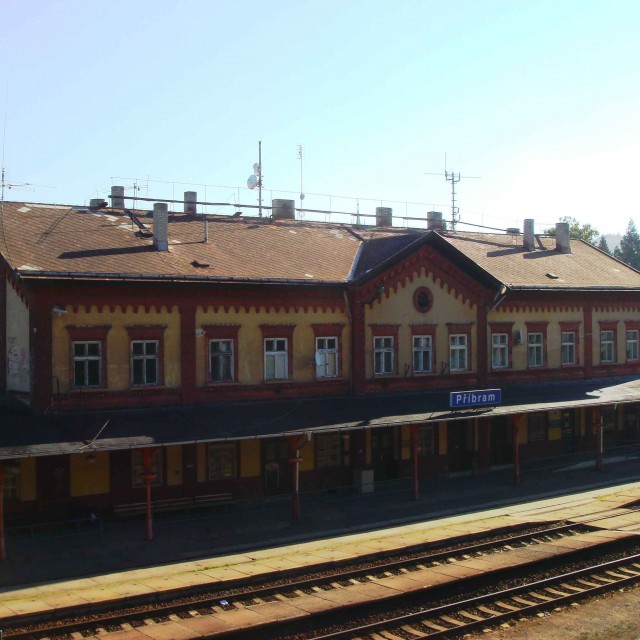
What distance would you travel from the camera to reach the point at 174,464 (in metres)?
23.9

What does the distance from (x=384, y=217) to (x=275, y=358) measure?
12.4m

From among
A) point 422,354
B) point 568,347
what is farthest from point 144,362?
point 568,347

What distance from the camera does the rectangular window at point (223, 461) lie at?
2461 centimetres

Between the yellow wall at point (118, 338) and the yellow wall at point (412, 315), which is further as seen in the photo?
the yellow wall at point (412, 315)

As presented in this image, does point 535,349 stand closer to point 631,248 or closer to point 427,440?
Result: point 427,440

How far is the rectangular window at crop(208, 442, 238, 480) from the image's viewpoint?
80.7 ft

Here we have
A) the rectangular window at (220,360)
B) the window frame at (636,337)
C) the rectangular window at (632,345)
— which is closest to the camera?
the rectangular window at (220,360)

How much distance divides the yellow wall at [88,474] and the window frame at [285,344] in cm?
551

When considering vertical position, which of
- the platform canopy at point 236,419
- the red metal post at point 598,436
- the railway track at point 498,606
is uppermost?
the platform canopy at point 236,419

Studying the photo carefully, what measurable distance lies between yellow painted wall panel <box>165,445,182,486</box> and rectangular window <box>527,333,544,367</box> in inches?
575

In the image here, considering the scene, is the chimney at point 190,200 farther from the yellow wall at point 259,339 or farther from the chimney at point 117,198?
the yellow wall at point 259,339

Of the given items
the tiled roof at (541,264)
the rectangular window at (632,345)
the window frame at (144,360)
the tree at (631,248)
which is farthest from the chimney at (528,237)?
the tree at (631,248)

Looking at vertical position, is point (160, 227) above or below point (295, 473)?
above

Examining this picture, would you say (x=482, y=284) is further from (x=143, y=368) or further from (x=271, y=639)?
(x=271, y=639)
